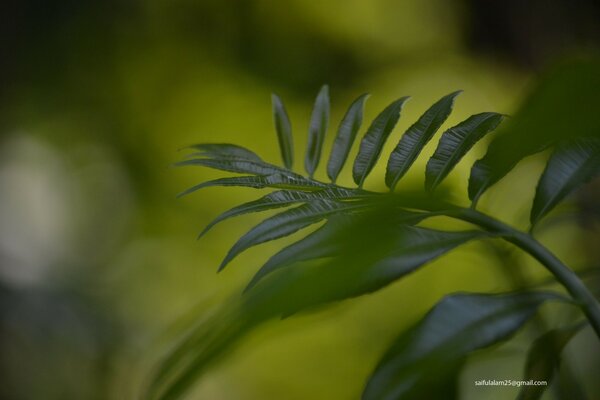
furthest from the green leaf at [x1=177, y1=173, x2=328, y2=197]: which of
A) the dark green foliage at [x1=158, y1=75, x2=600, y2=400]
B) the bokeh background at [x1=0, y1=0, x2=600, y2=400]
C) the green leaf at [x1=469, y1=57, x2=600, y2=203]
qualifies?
the bokeh background at [x1=0, y1=0, x2=600, y2=400]

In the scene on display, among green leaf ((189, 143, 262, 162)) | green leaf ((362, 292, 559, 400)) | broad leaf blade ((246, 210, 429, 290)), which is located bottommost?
green leaf ((362, 292, 559, 400))

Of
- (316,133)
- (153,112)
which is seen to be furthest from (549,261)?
(153,112)

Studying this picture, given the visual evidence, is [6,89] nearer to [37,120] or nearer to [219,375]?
[37,120]

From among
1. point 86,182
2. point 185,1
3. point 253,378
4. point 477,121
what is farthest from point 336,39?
point 477,121

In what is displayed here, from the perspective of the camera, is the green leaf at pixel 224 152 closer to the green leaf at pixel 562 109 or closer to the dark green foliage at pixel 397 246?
the dark green foliage at pixel 397 246

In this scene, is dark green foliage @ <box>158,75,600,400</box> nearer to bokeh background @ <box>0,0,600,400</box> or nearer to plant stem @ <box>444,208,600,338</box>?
plant stem @ <box>444,208,600,338</box>

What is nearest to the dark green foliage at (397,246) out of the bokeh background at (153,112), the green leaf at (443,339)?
the green leaf at (443,339)
